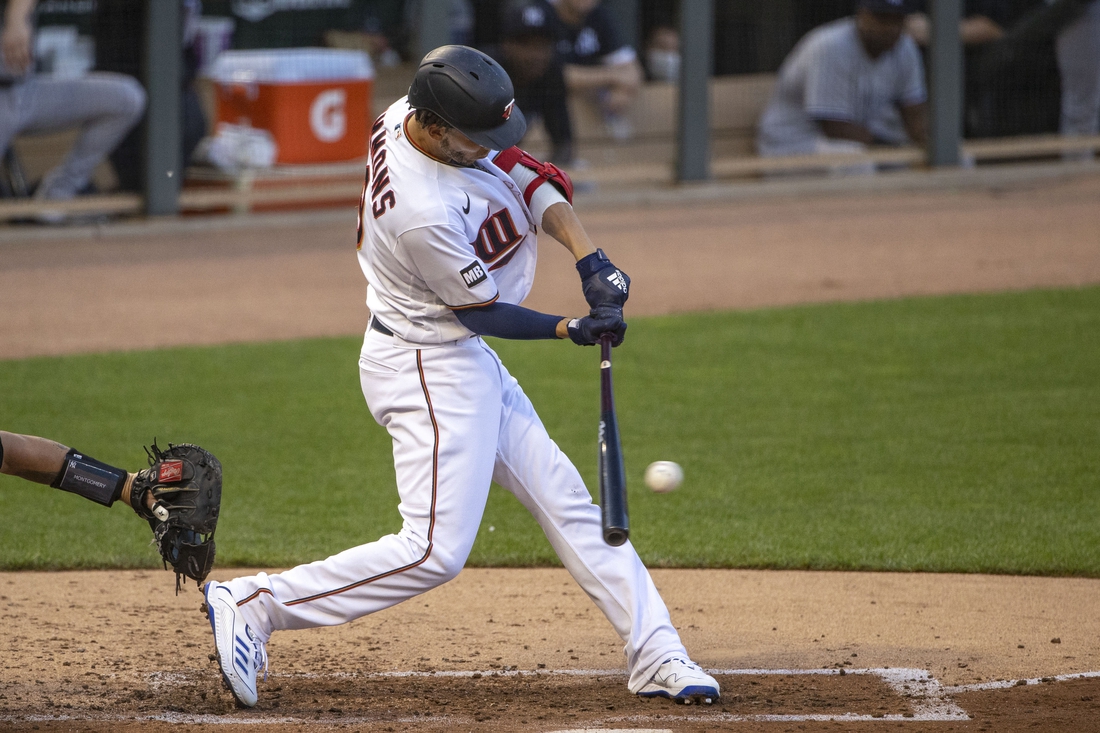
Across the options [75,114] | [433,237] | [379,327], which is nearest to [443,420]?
[379,327]

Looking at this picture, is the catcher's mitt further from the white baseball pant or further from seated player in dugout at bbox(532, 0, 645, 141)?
seated player in dugout at bbox(532, 0, 645, 141)

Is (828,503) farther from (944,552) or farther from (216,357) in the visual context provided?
(216,357)

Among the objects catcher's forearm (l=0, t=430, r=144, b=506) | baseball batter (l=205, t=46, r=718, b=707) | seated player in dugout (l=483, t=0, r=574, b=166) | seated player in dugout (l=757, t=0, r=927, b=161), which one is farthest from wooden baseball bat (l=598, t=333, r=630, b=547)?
seated player in dugout (l=757, t=0, r=927, b=161)

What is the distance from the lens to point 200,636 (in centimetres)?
394

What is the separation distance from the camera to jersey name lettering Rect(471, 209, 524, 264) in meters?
3.25

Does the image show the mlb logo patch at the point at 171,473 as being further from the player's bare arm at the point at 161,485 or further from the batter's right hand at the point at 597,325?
the batter's right hand at the point at 597,325

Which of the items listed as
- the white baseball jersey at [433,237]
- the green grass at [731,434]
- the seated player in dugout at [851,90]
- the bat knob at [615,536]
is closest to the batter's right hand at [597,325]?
the white baseball jersey at [433,237]

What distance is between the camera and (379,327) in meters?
3.35

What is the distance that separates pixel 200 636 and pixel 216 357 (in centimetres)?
362

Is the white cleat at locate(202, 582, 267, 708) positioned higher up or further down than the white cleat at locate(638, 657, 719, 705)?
higher up

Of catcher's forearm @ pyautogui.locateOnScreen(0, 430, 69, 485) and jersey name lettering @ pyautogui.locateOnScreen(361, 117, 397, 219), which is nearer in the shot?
jersey name lettering @ pyautogui.locateOnScreen(361, 117, 397, 219)

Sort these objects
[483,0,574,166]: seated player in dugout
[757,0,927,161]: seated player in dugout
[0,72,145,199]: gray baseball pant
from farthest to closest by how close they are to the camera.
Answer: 1. [757,0,927,161]: seated player in dugout
2. [483,0,574,166]: seated player in dugout
3. [0,72,145,199]: gray baseball pant

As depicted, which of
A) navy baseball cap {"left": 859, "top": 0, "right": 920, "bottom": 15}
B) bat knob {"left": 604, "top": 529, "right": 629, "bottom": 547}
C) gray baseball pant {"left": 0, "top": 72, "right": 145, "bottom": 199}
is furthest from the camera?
navy baseball cap {"left": 859, "top": 0, "right": 920, "bottom": 15}

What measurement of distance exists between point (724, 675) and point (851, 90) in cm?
829
